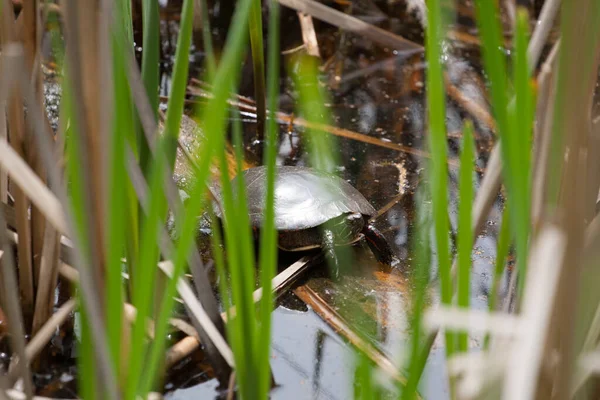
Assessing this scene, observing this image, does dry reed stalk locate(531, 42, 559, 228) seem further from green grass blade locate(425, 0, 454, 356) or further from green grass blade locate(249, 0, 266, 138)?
green grass blade locate(249, 0, 266, 138)

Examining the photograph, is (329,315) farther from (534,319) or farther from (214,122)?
(534,319)

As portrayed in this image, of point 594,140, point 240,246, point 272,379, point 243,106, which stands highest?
point 594,140

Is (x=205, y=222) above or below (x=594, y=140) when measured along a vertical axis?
below

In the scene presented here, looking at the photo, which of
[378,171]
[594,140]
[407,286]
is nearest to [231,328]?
[594,140]

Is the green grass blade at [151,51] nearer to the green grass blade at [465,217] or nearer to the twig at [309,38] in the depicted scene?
the green grass blade at [465,217]

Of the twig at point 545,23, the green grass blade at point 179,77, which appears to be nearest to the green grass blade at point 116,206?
the green grass blade at point 179,77

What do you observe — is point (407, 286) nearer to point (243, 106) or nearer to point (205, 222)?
point (205, 222)
